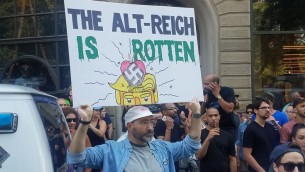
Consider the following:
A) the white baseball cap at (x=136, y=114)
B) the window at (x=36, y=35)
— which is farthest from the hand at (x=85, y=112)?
the window at (x=36, y=35)

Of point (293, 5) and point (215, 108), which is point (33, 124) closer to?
point (215, 108)

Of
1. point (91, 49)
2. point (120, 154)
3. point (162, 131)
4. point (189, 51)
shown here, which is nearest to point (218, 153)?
point (162, 131)

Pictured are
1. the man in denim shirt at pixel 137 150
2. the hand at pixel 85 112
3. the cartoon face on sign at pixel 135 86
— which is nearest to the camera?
the hand at pixel 85 112

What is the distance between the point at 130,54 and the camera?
5363 mm

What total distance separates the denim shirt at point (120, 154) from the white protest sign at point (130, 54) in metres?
0.37

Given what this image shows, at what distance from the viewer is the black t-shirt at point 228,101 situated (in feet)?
26.9

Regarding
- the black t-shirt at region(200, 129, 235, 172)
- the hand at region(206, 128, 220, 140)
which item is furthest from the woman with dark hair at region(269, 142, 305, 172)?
the black t-shirt at region(200, 129, 235, 172)

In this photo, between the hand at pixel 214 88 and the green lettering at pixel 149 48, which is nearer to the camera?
the green lettering at pixel 149 48

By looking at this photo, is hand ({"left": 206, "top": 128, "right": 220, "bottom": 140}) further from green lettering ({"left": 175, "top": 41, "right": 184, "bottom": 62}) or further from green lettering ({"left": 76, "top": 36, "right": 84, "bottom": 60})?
green lettering ({"left": 76, "top": 36, "right": 84, "bottom": 60})

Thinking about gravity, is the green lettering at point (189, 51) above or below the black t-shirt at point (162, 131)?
above

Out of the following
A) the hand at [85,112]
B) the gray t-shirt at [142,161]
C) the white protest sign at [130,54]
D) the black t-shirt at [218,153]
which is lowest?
the black t-shirt at [218,153]

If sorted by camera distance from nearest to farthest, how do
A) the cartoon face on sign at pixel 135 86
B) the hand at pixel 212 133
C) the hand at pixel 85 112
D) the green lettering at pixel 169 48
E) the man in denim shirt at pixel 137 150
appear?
the hand at pixel 85 112
the man in denim shirt at pixel 137 150
the cartoon face on sign at pixel 135 86
the green lettering at pixel 169 48
the hand at pixel 212 133

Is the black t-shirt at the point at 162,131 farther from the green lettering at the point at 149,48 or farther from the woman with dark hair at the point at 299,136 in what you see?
the green lettering at the point at 149,48

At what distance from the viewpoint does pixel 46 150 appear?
359 cm
